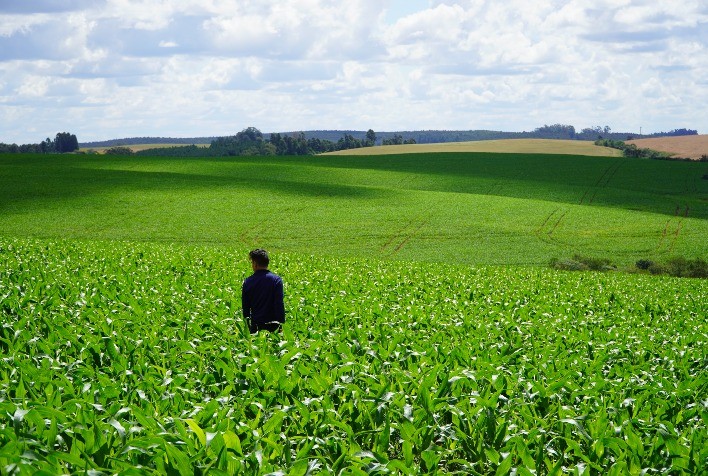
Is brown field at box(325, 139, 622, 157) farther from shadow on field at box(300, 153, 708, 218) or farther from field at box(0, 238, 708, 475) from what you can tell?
field at box(0, 238, 708, 475)

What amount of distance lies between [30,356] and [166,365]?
5.51ft

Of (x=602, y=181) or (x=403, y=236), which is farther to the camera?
(x=602, y=181)

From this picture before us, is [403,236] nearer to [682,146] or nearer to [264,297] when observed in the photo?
[264,297]

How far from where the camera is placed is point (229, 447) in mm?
5488

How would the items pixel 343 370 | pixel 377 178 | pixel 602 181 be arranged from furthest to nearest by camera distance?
1. pixel 602 181
2. pixel 377 178
3. pixel 343 370

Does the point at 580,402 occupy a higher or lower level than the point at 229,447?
lower

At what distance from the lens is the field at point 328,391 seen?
18.4ft

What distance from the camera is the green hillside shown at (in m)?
54.4

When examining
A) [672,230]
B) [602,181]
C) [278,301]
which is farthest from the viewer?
[602,181]

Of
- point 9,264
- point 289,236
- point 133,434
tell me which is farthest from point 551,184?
point 133,434

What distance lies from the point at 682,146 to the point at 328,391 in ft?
471

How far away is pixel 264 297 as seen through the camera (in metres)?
12.1

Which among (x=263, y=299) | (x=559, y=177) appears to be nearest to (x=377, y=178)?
(x=559, y=177)

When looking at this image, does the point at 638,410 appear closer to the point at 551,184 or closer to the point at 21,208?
the point at 21,208
